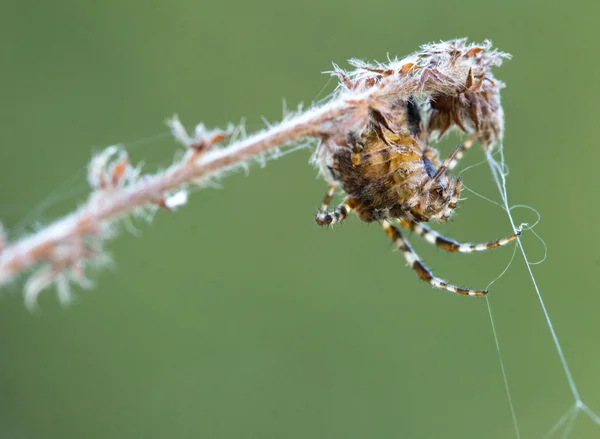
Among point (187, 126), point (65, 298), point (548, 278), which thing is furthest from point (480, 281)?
point (65, 298)

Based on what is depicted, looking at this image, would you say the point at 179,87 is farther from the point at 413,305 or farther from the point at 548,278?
the point at 548,278

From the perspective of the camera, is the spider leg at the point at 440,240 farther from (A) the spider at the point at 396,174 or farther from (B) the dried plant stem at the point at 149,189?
(B) the dried plant stem at the point at 149,189

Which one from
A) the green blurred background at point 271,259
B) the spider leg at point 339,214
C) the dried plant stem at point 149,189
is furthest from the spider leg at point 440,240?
the green blurred background at point 271,259

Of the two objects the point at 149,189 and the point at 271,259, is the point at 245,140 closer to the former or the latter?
the point at 149,189

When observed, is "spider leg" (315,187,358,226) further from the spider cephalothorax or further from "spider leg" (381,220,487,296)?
"spider leg" (381,220,487,296)

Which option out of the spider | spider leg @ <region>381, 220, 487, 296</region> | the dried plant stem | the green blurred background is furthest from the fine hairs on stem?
the green blurred background
